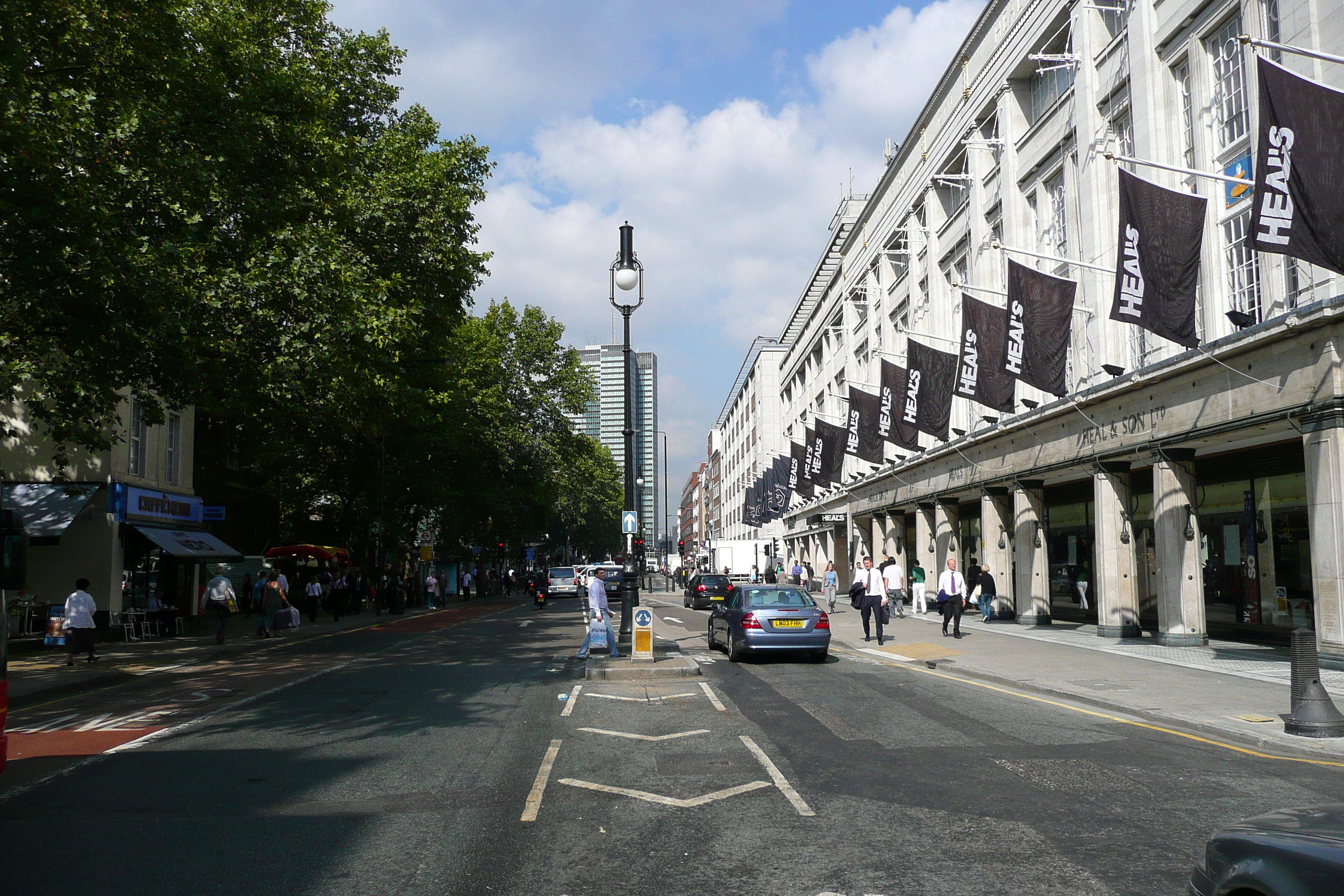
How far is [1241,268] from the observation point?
18.2 m

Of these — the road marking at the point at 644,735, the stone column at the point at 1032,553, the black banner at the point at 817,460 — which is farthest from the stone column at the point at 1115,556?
the black banner at the point at 817,460

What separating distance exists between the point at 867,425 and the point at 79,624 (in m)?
25.3

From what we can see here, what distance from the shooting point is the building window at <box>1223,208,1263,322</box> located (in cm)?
1773

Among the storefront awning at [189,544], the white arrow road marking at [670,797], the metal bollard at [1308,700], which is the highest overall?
the storefront awning at [189,544]

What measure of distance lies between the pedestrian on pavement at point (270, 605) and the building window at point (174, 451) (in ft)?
23.3

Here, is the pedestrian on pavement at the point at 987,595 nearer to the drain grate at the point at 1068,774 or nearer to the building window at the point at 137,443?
the drain grate at the point at 1068,774

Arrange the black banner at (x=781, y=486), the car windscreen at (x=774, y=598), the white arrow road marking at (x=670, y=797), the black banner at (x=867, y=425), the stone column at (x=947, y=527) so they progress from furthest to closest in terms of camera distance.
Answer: the black banner at (x=781, y=486)
the stone column at (x=947, y=527)
the black banner at (x=867, y=425)
the car windscreen at (x=774, y=598)
the white arrow road marking at (x=670, y=797)

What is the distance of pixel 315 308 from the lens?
18422 mm

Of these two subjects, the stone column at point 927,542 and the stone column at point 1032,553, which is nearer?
the stone column at point 1032,553

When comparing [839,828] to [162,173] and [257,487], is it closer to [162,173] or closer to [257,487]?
[162,173]

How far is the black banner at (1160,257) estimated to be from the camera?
16016mm

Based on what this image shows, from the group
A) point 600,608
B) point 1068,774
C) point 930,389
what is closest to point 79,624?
point 600,608

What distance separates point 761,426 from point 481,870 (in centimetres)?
8117

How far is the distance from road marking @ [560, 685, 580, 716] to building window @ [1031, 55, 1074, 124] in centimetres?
2001
